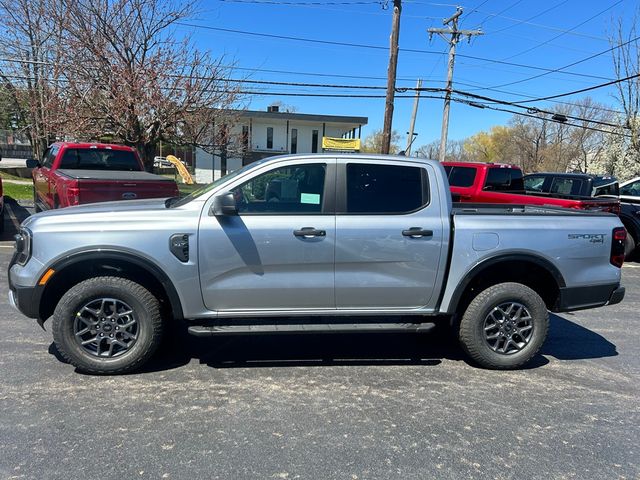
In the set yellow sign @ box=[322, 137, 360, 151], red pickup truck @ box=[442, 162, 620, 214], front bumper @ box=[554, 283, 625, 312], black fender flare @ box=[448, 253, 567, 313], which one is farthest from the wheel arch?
yellow sign @ box=[322, 137, 360, 151]

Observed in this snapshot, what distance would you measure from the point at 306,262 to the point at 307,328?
56 cm

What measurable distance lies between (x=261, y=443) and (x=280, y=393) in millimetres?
706

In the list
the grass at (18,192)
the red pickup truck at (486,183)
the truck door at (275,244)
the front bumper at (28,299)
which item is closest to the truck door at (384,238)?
the truck door at (275,244)

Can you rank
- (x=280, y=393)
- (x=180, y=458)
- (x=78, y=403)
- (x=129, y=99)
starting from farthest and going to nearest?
1. (x=129, y=99)
2. (x=280, y=393)
3. (x=78, y=403)
4. (x=180, y=458)

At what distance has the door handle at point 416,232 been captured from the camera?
13.5 feet

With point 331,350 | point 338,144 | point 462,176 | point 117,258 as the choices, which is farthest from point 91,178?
point 338,144

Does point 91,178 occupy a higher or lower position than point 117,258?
higher

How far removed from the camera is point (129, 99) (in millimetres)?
15133

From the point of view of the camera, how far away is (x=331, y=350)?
15.7 ft

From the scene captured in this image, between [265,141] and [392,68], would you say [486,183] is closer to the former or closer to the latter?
[392,68]

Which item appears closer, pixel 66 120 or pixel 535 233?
pixel 535 233

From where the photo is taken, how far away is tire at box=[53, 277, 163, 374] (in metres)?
3.90

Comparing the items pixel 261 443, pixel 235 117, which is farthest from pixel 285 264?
pixel 235 117

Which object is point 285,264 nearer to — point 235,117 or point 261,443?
point 261,443
